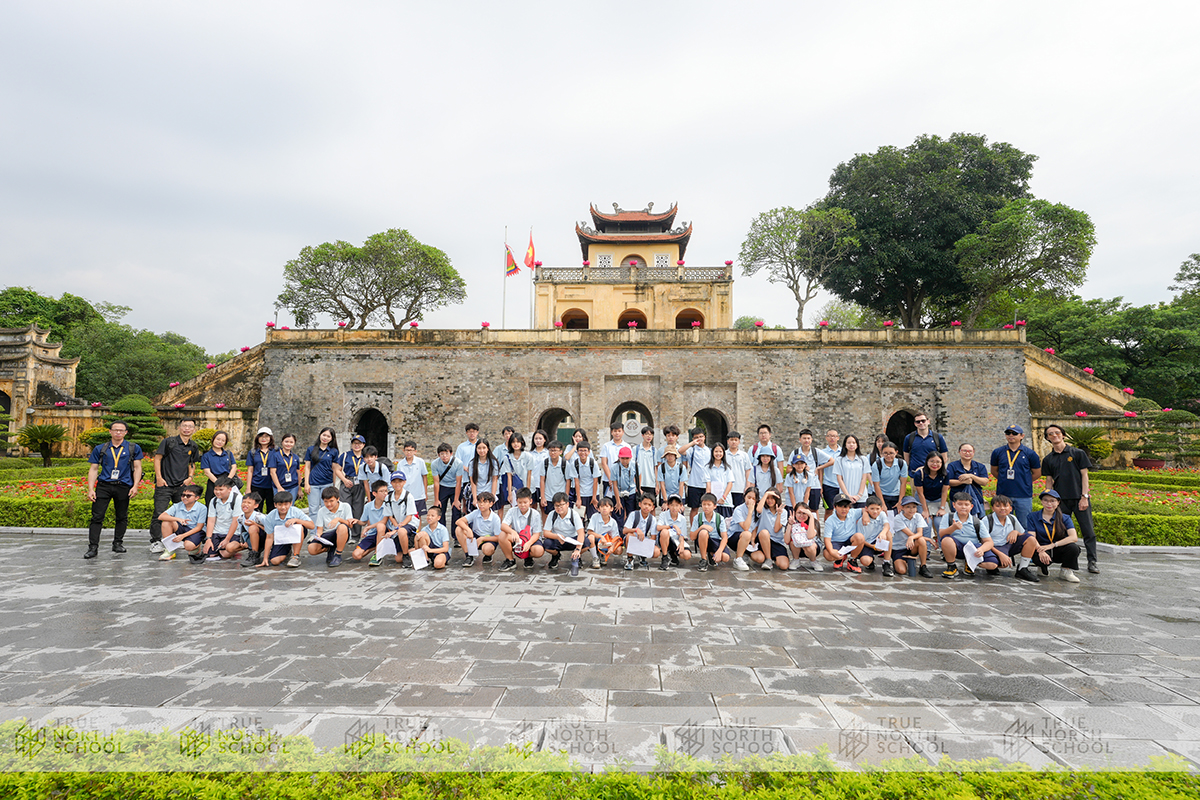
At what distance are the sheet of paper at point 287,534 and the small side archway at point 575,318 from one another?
23.9 meters

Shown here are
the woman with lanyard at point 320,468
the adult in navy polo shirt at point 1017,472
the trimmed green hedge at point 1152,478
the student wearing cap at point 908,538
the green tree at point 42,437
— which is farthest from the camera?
the green tree at point 42,437

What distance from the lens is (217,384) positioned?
2134cm

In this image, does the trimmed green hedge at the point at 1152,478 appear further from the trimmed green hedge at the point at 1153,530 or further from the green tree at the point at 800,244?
the green tree at the point at 800,244

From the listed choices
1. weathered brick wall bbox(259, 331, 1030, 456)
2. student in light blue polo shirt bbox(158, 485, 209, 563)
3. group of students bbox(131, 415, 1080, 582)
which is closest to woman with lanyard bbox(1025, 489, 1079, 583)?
group of students bbox(131, 415, 1080, 582)

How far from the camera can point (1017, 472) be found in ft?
21.9

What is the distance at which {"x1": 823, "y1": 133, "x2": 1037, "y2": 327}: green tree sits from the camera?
2691 cm

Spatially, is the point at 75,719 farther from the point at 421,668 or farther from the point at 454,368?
the point at 454,368

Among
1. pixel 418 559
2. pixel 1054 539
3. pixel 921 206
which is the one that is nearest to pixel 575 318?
pixel 921 206

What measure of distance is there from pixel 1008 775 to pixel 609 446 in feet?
18.8

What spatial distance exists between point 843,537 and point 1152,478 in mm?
12535

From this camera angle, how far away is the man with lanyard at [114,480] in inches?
276

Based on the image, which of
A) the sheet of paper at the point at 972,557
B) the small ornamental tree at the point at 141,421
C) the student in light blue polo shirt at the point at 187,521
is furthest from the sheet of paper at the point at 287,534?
the small ornamental tree at the point at 141,421

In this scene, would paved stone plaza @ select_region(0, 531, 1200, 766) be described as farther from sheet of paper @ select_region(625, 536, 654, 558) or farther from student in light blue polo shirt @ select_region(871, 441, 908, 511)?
student in light blue polo shirt @ select_region(871, 441, 908, 511)

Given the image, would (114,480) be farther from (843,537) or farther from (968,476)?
(968,476)
